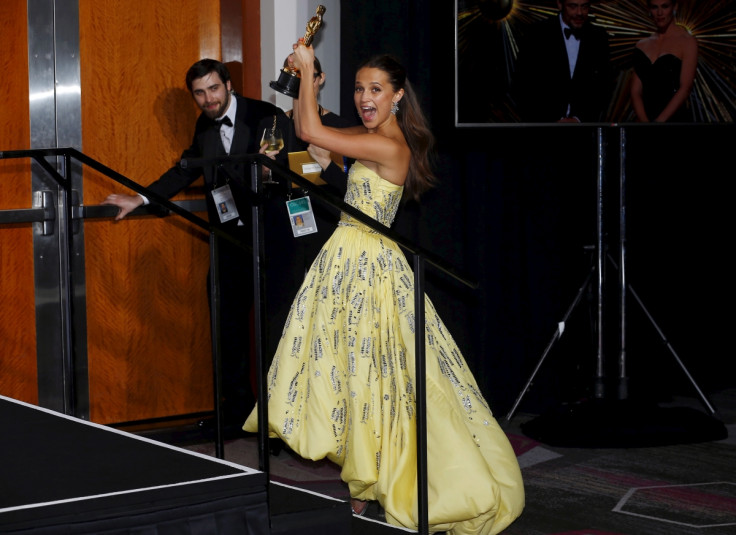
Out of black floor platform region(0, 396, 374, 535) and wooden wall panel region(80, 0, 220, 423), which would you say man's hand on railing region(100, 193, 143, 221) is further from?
black floor platform region(0, 396, 374, 535)

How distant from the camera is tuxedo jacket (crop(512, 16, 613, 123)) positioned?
4320 mm

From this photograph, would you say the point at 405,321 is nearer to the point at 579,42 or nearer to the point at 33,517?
the point at 33,517

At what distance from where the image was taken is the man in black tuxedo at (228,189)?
4.25m

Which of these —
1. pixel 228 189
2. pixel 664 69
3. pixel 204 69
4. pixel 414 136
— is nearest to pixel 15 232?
pixel 228 189

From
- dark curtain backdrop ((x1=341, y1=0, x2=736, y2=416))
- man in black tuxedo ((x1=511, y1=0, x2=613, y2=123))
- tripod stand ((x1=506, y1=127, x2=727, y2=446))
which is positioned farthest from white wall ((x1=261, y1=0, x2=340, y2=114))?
tripod stand ((x1=506, y1=127, x2=727, y2=446))

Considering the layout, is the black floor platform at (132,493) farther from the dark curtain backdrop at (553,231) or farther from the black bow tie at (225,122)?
the dark curtain backdrop at (553,231)

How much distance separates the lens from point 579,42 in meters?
4.41

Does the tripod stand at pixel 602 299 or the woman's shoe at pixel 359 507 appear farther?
the tripod stand at pixel 602 299

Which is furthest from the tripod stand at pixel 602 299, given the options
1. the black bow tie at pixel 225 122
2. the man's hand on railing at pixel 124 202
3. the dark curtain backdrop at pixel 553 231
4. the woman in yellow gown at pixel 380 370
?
the man's hand on railing at pixel 124 202

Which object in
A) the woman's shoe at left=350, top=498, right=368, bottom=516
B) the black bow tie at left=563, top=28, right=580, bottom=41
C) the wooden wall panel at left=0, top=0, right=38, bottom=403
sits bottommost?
the woman's shoe at left=350, top=498, right=368, bottom=516

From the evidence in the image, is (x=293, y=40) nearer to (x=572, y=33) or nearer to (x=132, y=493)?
(x=572, y=33)

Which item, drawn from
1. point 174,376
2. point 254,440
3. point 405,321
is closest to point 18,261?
point 174,376

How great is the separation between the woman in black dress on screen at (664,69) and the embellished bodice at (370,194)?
1668 millimetres

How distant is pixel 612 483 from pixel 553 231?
1.63m
